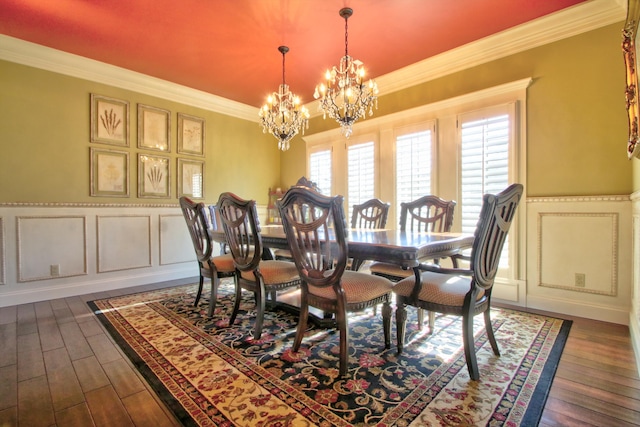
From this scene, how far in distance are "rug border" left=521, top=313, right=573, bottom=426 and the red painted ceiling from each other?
2.69m

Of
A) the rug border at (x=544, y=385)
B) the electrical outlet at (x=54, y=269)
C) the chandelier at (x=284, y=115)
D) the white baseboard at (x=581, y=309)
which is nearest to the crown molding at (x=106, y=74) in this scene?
the chandelier at (x=284, y=115)

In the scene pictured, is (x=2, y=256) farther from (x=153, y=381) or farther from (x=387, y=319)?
(x=387, y=319)

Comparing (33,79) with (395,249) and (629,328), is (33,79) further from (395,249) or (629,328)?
(629,328)

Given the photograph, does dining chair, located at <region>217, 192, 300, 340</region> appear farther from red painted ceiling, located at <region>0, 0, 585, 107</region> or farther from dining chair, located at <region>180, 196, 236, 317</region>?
red painted ceiling, located at <region>0, 0, 585, 107</region>

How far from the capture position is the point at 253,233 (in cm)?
215

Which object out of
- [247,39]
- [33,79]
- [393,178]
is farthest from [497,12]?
[33,79]

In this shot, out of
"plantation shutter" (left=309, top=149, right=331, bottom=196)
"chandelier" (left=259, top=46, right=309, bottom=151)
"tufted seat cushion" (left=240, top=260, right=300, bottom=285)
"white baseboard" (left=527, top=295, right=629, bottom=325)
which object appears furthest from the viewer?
"plantation shutter" (left=309, top=149, right=331, bottom=196)

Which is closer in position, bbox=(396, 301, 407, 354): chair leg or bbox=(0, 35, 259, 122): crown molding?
bbox=(396, 301, 407, 354): chair leg

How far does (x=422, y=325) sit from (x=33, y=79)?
15.3 ft

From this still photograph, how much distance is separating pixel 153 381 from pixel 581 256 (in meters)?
3.44

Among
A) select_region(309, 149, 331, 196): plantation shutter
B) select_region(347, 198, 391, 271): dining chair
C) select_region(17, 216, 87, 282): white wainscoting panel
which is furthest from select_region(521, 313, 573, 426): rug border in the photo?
select_region(17, 216, 87, 282): white wainscoting panel

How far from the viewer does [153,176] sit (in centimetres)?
416

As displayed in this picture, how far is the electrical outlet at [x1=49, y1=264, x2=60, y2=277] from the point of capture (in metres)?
3.38

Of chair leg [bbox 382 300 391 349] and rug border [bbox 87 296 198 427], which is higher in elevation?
chair leg [bbox 382 300 391 349]
